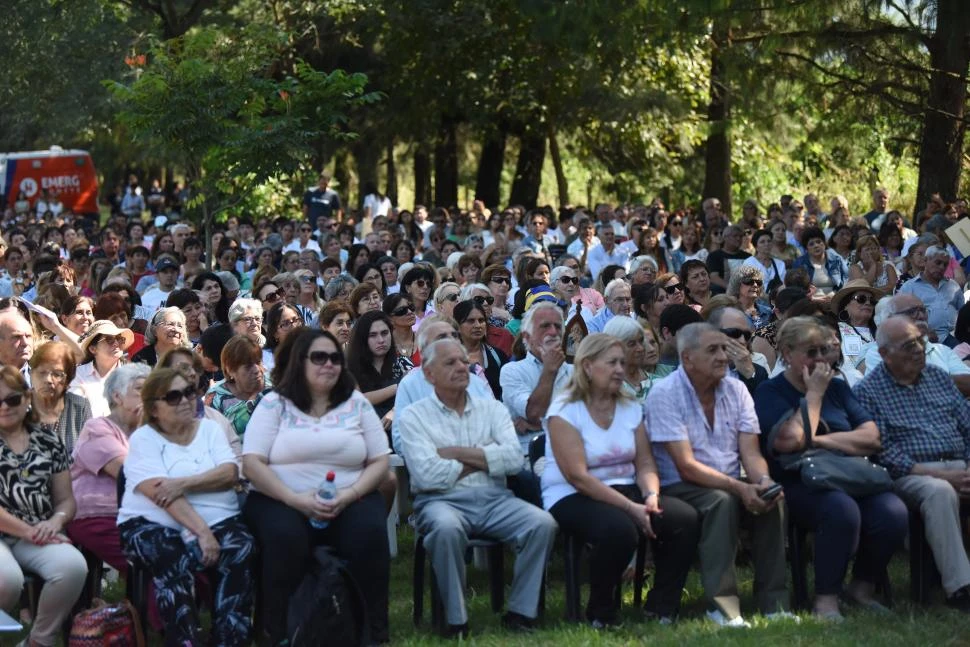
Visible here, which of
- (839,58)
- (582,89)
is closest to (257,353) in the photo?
(839,58)

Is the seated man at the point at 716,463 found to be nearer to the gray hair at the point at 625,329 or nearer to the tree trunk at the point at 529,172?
the gray hair at the point at 625,329

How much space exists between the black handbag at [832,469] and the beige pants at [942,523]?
0.48 feet

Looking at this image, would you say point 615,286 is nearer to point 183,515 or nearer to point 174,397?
point 174,397

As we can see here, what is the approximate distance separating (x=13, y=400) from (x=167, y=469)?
0.78 metres

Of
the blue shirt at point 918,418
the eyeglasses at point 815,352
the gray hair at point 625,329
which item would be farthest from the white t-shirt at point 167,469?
the blue shirt at point 918,418

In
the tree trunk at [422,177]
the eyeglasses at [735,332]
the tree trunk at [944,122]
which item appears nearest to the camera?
the eyeglasses at [735,332]

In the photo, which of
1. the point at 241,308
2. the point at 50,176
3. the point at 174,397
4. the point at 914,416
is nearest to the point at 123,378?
the point at 174,397

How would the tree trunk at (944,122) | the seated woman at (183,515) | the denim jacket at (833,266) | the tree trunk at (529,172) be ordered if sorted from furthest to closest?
the tree trunk at (529,172)
the tree trunk at (944,122)
the denim jacket at (833,266)
the seated woman at (183,515)

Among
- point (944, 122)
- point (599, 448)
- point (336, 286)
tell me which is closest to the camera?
point (599, 448)

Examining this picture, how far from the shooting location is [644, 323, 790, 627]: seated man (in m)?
7.09

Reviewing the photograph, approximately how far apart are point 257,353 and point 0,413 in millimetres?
1768

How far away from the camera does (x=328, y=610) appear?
6.52m

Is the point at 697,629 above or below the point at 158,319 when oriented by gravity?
below

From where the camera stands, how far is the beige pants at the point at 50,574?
6.68 m
